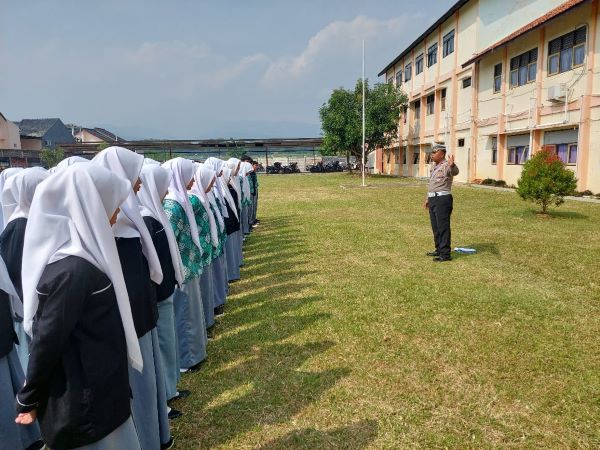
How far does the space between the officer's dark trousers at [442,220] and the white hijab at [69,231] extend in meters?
5.71

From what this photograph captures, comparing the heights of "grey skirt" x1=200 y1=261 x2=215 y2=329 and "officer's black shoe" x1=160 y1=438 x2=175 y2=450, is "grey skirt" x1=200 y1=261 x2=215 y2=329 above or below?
above

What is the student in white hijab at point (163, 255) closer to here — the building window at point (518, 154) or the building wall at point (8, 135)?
the building window at point (518, 154)

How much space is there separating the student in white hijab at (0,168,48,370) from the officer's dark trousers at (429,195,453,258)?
534 centimetres

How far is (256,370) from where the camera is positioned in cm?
370

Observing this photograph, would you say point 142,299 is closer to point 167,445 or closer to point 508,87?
point 167,445

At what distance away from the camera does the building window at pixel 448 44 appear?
2392cm


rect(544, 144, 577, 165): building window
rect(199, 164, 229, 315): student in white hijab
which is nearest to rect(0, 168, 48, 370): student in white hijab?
rect(199, 164, 229, 315): student in white hijab

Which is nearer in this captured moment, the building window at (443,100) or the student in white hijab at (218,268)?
the student in white hijab at (218,268)

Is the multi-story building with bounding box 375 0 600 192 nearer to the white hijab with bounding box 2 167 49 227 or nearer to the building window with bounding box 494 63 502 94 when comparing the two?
the building window with bounding box 494 63 502 94

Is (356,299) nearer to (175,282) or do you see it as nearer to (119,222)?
(175,282)

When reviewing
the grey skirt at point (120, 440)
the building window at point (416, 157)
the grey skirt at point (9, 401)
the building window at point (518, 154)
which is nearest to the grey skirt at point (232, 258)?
the grey skirt at point (9, 401)

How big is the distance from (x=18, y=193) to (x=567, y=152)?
1695cm

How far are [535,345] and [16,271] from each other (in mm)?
4253

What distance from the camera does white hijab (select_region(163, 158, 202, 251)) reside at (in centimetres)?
374
